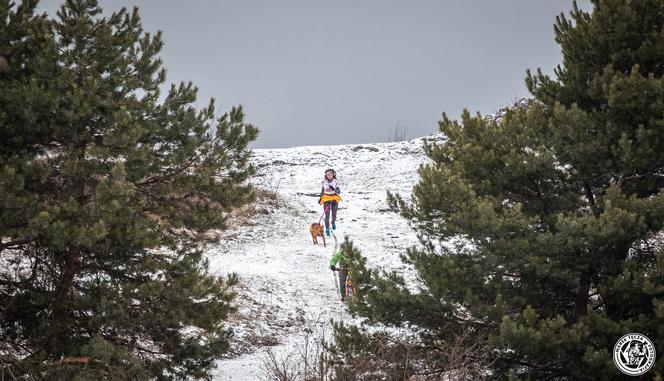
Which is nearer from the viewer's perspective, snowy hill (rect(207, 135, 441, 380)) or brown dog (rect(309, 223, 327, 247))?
snowy hill (rect(207, 135, 441, 380))

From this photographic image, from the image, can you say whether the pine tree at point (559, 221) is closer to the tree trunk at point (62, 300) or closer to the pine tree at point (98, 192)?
the pine tree at point (98, 192)

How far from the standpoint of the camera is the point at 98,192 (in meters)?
4.50

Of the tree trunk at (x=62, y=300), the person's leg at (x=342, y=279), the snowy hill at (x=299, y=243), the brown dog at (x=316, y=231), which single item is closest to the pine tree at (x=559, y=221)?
the snowy hill at (x=299, y=243)

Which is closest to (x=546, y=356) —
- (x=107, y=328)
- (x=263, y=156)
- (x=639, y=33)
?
(x=639, y=33)

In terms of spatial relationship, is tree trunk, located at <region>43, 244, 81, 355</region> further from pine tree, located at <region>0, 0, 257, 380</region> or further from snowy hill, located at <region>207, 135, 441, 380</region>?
snowy hill, located at <region>207, 135, 441, 380</region>

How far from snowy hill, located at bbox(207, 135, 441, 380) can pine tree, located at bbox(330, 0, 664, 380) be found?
5.56 feet

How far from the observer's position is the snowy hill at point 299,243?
9.86 metres

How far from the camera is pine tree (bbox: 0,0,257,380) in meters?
4.59

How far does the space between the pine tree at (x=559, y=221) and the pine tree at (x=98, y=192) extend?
7.02ft

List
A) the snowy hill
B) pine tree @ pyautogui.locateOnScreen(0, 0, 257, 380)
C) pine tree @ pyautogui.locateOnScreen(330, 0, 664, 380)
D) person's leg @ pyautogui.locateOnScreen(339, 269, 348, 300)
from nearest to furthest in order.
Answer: pine tree @ pyautogui.locateOnScreen(0, 0, 257, 380) < pine tree @ pyautogui.locateOnScreen(330, 0, 664, 380) < the snowy hill < person's leg @ pyautogui.locateOnScreen(339, 269, 348, 300)

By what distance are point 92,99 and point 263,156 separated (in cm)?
2563

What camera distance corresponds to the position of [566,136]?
5629mm

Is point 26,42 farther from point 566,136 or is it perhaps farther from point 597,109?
point 597,109

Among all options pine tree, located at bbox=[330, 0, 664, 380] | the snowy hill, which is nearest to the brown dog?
the snowy hill
